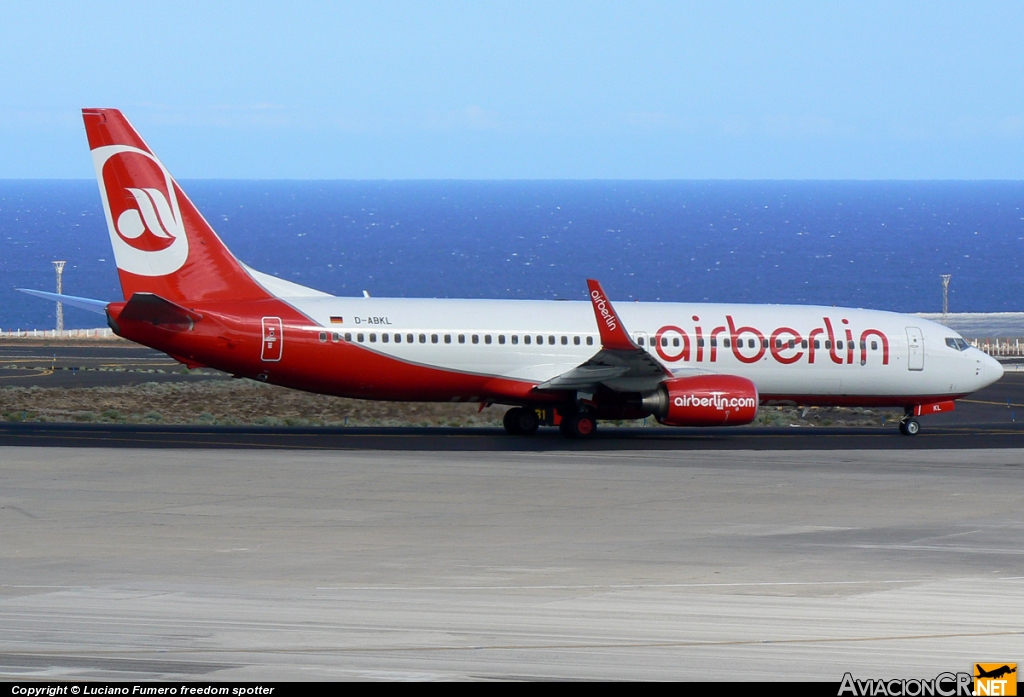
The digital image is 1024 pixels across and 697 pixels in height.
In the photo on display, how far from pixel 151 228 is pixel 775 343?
1415 centimetres

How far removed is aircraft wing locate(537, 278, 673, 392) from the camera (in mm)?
29453

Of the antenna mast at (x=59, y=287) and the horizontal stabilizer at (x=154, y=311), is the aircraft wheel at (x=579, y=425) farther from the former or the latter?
the antenna mast at (x=59, y=287)

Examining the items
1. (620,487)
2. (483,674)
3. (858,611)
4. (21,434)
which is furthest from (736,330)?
(483,674)

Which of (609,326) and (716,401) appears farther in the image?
(716,401)

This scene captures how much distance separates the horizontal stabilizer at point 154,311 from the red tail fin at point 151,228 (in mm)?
1007

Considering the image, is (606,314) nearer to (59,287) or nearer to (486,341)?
(486,341)

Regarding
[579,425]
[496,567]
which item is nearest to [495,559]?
[496,567]

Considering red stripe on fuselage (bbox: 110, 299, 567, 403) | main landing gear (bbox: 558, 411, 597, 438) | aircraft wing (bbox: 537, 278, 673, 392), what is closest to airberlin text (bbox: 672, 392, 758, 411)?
aircraft wing (bbox: 537, 278, 673, 392)

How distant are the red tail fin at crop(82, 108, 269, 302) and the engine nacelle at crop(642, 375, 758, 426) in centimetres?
891

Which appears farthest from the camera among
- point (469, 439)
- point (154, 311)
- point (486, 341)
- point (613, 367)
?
point (469, 439)

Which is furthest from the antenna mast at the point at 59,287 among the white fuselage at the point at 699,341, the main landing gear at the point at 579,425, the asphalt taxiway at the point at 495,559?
the asphalt taxiway at the point at 495,559

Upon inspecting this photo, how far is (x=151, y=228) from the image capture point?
29.4 m

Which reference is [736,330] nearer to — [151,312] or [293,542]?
[151,312]

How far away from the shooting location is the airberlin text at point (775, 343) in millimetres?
31781
